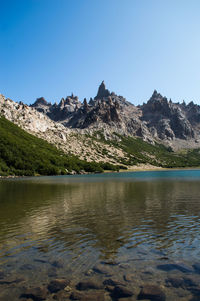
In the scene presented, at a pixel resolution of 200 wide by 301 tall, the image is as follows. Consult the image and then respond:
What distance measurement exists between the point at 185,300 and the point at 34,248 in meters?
10.0

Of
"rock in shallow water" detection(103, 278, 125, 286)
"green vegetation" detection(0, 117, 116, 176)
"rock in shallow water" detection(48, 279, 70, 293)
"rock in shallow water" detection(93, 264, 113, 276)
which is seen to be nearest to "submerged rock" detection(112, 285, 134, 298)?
"rock in shallow water" detection(103, 278, 125, 286)

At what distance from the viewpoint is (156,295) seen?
9328 mm

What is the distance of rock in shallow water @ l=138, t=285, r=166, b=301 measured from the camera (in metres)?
9.14

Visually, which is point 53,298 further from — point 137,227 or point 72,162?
point 72,162

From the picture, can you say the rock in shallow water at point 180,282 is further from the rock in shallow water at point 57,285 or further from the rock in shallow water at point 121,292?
the rock in shallow water at point 57,285

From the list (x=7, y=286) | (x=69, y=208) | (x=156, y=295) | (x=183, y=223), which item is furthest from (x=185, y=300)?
(x=69, y=208)

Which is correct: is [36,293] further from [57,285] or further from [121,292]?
[121,292]

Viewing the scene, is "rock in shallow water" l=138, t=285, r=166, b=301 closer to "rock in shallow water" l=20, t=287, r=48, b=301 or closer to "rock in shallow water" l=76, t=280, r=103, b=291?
"rock in shallow water" l=76, t=280, r=103, b=291

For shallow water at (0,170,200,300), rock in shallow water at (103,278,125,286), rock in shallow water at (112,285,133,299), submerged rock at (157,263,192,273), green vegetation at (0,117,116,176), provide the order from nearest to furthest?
rock in shallow water at (112,285,133,299)
rock in shallow water at (103,278,125,286)
shallow water at (0,170,200,300)
submerged rock at (157,263,192,273)
green vegetation at (0,117,116,176)

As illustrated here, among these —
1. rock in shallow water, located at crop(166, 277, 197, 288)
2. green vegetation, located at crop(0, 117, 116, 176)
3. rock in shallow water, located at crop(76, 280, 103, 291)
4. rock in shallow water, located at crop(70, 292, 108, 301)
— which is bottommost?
rock in shallow water, located at crop(70, 292, 108, 301)

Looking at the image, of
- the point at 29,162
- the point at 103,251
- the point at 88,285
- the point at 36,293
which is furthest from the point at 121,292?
the point at 29,162

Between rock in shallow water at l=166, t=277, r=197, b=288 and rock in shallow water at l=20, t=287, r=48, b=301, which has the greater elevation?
rock in shallow water at l=20, t=287, r=48, b=301

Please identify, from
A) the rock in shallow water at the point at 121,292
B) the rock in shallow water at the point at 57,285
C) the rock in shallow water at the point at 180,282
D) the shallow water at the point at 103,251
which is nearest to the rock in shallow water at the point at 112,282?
the shallow water at the point at 103,251

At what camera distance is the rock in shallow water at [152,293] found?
9141mm
